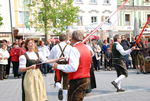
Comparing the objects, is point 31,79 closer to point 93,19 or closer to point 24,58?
point 24,58

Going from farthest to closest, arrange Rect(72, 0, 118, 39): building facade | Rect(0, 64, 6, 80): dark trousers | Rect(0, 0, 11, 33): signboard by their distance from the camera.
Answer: Rect(72, 0, 118, 39): building facade → Rect(0, 0, 11, 33): signboard → Rect(0, 64, 6, 80): dark trousers

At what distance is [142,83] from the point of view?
10898 millimetres

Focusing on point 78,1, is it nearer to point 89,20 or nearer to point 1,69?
point 89,20

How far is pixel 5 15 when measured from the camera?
37062mm

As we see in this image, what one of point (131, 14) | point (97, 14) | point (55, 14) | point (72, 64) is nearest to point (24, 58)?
point (72, 64)

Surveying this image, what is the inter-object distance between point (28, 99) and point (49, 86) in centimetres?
471

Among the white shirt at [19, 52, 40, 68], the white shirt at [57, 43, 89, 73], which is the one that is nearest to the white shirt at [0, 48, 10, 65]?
the white shirt at [19, 52, 40, 68]

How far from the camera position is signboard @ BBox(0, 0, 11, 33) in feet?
121

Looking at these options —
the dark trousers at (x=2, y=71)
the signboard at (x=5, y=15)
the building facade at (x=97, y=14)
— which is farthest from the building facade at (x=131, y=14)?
the dark trousers at (x=2, y=71)

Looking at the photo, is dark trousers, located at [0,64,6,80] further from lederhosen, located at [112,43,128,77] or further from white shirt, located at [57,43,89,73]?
white shirt, located at [57,43,89,73]

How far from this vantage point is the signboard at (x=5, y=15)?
36.8m

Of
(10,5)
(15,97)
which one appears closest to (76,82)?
(15,97)

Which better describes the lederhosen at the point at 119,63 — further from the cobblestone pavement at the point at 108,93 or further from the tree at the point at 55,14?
the tree at the point at 55,14

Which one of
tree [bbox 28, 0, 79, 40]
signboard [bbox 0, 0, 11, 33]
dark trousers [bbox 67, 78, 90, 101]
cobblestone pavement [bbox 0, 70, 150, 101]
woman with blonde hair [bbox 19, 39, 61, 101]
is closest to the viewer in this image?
dark trousers [bbox 67, 78, 90, 101]
